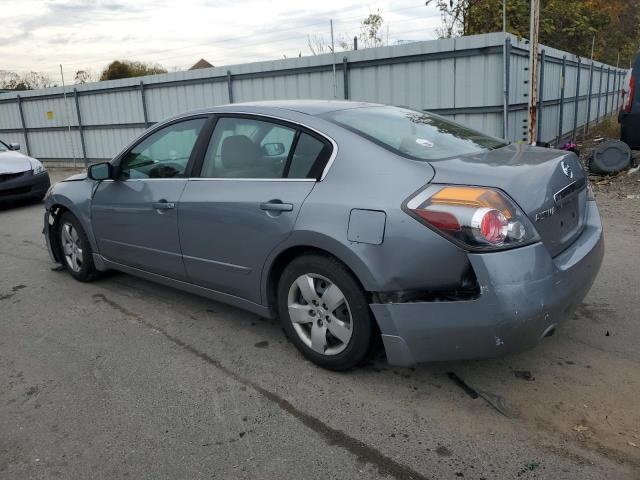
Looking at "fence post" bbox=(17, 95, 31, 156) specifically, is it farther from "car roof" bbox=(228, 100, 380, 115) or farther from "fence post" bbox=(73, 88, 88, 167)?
"car roof" bbox=(228, 100, 380, 115)

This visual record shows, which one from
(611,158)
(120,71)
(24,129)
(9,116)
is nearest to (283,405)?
(611,158)

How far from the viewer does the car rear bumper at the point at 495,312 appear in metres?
2.52

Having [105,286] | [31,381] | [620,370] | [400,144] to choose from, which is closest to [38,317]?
[105,286]

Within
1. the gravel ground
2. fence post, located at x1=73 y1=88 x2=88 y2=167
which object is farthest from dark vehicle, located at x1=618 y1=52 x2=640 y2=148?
fence post, located at x1=73 y1=88 x2=88 y2=167

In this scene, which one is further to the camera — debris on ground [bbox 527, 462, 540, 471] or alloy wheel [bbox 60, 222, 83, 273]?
alloy wheel [bbox 60, 222, 83, 273]

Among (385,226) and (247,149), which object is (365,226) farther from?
(247,149)

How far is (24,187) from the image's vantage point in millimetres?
9633

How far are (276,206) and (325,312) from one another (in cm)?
68

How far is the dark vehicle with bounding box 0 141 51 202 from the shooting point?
30.7 feet

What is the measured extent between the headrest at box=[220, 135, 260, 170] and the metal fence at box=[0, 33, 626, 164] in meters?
6.73

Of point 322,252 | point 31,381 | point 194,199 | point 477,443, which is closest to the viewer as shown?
point 477,443

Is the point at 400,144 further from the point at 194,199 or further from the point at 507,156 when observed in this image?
the point at 194,199

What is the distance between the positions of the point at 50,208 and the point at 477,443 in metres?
4.44

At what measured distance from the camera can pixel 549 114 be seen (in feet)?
41.6
